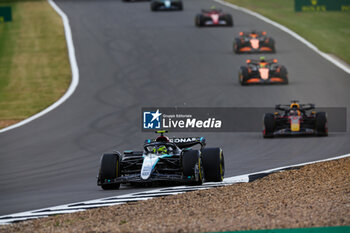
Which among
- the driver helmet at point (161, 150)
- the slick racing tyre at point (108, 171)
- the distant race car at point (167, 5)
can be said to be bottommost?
the distant race car at point (167, 5)

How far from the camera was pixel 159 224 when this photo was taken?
1117 cm

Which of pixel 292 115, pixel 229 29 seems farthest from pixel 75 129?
pixel 229 29

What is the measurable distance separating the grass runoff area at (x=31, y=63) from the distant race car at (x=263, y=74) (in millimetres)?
7436

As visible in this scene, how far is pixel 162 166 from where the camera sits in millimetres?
16141

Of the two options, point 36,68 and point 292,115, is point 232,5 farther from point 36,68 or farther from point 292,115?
point 292,115

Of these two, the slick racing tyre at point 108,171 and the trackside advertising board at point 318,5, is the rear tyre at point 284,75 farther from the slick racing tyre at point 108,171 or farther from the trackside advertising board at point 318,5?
the trackside advertising board at point 318,5

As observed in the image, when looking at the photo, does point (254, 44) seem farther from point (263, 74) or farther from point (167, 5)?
point (167, 5)

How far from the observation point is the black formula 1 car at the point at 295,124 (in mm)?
23109

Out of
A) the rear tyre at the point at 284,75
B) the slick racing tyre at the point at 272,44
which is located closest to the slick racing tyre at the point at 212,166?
the rear tyre at the point at 284,75

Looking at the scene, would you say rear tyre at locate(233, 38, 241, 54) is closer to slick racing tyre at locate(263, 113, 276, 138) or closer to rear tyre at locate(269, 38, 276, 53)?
rear tyre at locate(269, 38, 276, 53)

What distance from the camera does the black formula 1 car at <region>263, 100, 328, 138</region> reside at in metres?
23.1

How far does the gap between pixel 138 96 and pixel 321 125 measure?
9827 mm

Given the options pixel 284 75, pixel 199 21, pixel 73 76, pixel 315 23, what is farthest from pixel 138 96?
pixel 315 23

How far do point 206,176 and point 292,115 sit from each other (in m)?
→ 8.03
